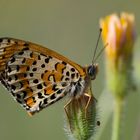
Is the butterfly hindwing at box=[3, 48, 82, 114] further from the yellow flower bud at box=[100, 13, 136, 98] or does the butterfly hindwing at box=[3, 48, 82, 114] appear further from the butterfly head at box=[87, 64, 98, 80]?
the yellow flower bud at box=[100, 13, 136, 98]

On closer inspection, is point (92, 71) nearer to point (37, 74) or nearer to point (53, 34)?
point (37, 74)

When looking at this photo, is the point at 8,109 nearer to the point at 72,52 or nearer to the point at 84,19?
the point at 72,52

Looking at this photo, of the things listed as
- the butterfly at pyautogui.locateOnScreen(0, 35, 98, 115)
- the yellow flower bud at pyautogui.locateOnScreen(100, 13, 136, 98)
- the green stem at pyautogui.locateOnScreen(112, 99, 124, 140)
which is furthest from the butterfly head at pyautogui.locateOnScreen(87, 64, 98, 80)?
the yellow flower bud at pyautogui.locateOnScreen(100, 13, 136, 98)

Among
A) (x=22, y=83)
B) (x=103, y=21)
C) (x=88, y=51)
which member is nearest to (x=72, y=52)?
(x=88, y=51)

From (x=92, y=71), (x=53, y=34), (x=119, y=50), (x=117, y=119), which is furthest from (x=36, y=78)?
(x=53, y=34)

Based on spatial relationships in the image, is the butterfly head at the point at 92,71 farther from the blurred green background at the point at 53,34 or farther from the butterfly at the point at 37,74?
the blurred green background at the point at 53,34

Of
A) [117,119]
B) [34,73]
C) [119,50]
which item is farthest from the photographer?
[119,50]

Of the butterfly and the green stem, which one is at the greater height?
the butterfly
